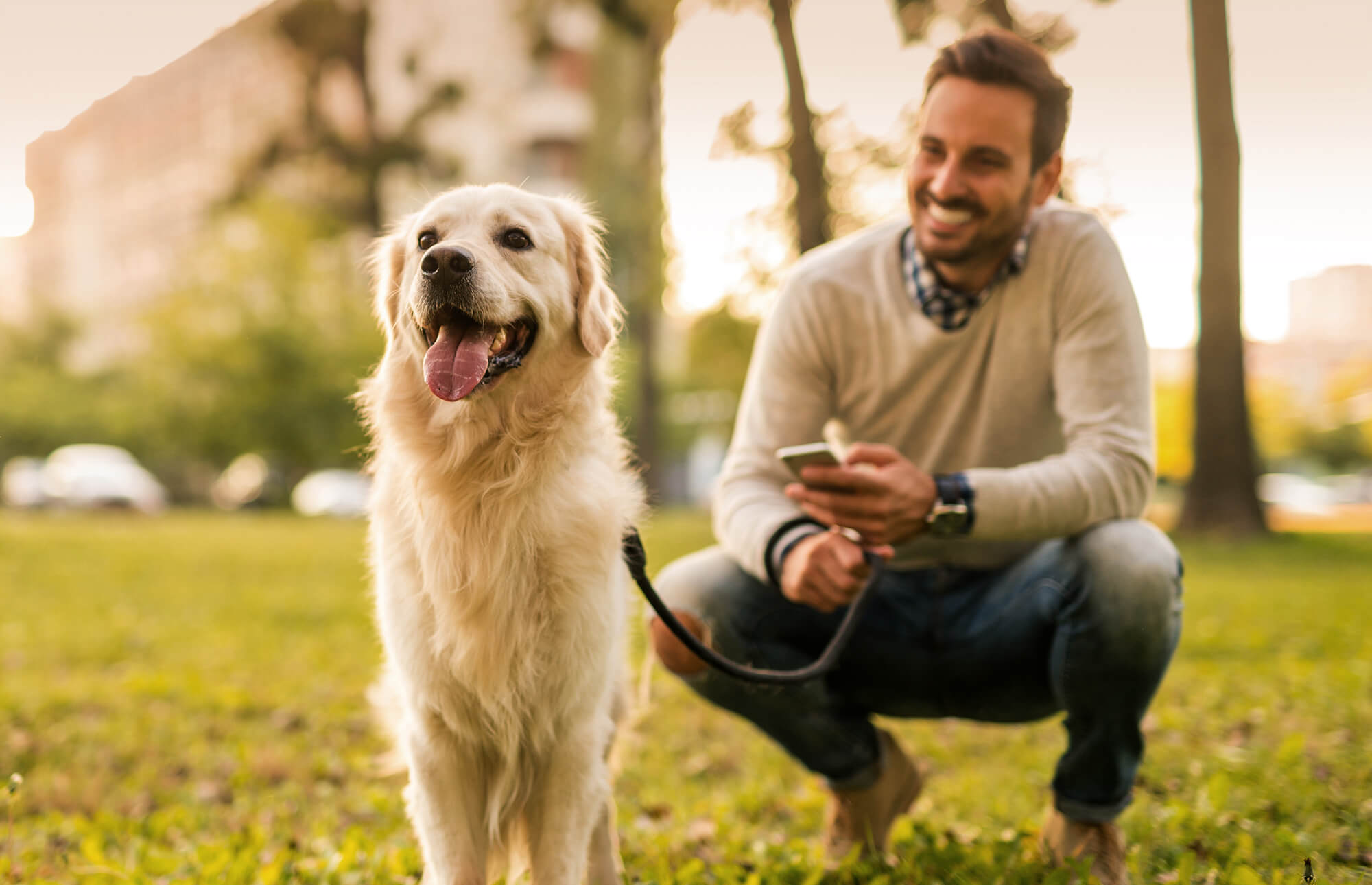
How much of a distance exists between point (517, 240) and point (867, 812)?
156 centimetres

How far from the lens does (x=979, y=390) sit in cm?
250

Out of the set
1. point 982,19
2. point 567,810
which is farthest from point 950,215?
point 982,19

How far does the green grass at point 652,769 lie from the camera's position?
2271mm

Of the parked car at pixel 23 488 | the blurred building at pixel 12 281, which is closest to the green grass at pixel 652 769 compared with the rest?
the parked car at pixel 23 488

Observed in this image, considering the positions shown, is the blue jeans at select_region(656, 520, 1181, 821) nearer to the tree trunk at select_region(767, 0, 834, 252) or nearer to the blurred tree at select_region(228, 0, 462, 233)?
the tree trunk at select_region(767, 0, 834, 252)

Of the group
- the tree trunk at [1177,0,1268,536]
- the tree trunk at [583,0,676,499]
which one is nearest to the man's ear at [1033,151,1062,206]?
the tree trunk at [1177,0,1268,536]

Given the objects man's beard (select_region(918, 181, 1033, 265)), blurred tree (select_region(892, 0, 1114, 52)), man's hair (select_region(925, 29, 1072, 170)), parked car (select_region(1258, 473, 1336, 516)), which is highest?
blurred tree (select_region(892, 0, 1114, 52))

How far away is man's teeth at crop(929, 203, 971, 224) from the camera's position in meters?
2.36

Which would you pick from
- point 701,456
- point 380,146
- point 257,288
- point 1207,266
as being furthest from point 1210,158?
point 701,456

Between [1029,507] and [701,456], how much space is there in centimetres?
4073

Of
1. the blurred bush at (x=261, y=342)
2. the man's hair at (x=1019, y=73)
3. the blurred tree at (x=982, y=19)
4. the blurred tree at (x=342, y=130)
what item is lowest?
the blurred bush at (x=261, y=342)

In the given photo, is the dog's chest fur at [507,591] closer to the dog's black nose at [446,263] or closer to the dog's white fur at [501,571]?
the dog's white fur at [501,571]

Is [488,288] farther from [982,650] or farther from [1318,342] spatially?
[1318,342]

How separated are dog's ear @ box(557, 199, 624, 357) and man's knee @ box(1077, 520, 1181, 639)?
1.15 meters
